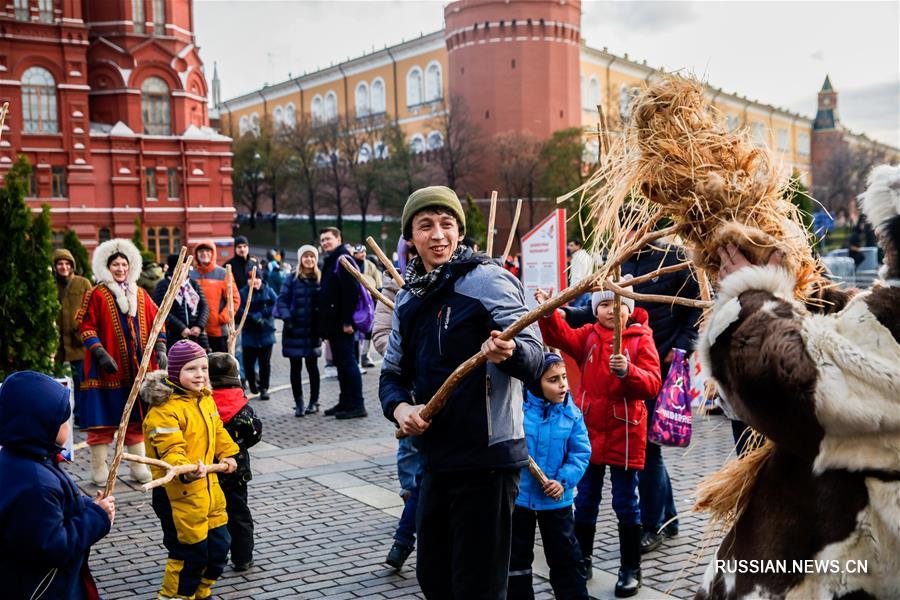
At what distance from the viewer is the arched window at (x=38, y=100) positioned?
44.7m

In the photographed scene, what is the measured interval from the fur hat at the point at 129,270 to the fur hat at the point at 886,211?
263 inches

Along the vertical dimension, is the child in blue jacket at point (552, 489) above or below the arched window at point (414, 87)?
below

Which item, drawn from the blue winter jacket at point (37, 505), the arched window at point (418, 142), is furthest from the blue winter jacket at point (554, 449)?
the arched window at point (418, 142)

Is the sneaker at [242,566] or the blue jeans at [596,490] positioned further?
the sneaker at [242,566]

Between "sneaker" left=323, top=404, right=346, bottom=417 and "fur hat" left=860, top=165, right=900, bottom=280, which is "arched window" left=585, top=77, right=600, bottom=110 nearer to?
"sneaker" left=323, top=404, right=346, bottom=417

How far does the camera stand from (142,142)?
48.9 metres

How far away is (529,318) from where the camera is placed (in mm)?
3000

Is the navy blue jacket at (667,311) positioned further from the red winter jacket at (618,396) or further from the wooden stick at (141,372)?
the wooden stick at (141,372)

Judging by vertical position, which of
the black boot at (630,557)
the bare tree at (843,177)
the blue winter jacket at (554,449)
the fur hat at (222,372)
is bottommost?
the black boot at (630,557)

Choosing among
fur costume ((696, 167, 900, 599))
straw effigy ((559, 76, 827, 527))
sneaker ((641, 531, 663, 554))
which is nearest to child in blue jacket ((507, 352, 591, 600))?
sneaker ((641, 531, 663, 554))

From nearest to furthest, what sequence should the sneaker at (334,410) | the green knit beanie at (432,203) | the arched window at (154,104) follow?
the green knit beanie at (432,203) → the sneaker at (334,410) → the arched window at (154,104)

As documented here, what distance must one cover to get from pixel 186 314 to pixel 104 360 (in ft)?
6.67

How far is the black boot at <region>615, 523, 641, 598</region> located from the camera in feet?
16.5

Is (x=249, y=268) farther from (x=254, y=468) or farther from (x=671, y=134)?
(x=671, y=134)
